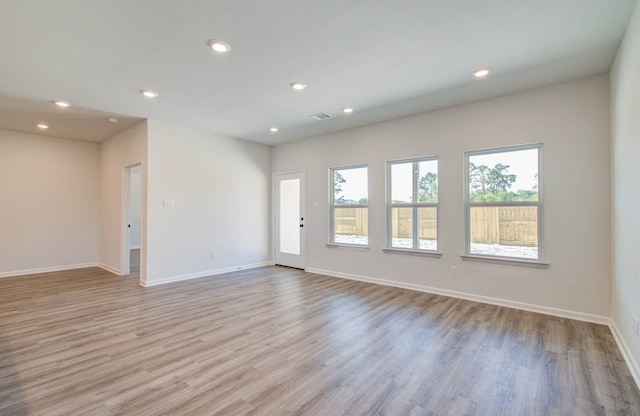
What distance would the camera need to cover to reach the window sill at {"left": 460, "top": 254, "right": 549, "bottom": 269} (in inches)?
143

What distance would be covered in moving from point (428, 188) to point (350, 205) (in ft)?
4.86

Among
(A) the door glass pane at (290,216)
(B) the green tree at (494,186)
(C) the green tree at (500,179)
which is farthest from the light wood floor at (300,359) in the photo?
(A) the door glass pane at (290,216)

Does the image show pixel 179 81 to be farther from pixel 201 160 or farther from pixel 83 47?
pixel 201 160

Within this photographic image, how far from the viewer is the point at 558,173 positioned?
3.55 metres

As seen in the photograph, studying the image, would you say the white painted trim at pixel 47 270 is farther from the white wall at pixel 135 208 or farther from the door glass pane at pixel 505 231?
the door glass pane at pixel 505 231

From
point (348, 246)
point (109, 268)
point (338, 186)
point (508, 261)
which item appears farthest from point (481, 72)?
point (109, 268)

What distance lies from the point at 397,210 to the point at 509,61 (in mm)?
2572

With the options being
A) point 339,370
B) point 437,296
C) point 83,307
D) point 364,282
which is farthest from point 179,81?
point 437,296

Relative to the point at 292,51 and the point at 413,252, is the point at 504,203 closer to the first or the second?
the point at 413,252

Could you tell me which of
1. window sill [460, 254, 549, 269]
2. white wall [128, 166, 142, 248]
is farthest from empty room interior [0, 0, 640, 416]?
white wall [128, 166, 142, 248]

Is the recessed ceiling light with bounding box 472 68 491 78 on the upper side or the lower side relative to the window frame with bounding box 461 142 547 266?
upper

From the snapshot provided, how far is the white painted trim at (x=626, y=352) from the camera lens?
7.22ft

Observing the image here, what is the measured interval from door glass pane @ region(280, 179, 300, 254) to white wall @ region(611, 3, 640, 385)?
4.83 meters

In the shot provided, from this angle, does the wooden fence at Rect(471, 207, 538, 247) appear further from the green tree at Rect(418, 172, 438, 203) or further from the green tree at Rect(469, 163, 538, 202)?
the green tree at Rect(418, 172, 438, 203)
